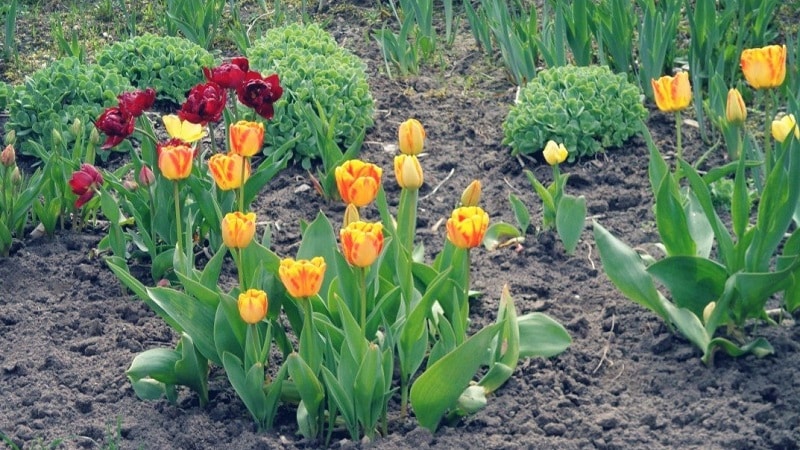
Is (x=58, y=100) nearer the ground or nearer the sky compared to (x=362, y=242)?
nearer the ground

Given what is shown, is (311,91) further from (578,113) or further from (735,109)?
(735,109)

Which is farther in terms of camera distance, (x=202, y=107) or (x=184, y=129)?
(x=184, y=129)

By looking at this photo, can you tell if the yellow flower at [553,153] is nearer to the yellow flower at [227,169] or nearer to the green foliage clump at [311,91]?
the green foliage clump at [311,91]

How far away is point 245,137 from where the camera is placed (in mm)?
2609

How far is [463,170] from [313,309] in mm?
1244

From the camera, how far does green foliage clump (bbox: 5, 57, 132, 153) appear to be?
392cm

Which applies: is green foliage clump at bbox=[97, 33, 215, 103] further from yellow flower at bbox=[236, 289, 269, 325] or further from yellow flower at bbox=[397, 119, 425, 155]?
yellow flower at bbox=[236, 289, 269, 325]

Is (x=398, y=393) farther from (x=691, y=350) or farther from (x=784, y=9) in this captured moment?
(x=784, y=9)

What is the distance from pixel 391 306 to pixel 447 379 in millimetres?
274

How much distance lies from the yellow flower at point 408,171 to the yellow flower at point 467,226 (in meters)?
0.18

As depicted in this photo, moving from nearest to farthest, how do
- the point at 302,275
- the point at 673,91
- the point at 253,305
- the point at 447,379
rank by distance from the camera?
1. the point at 302,275
2. the point at 253,305
3. the point at 447,379
4. the point at 673,91

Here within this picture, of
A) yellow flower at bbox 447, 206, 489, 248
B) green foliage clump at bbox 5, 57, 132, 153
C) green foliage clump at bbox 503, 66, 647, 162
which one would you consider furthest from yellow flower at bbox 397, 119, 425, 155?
green foliage clump at bbox 5, 57, 132, 153

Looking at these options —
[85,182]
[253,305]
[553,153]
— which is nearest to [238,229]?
[253,305]

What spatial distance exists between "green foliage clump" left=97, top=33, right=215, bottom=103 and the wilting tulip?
1.09m
